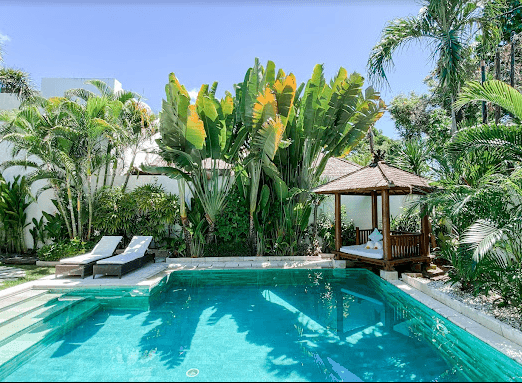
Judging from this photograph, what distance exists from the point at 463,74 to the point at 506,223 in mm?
4899

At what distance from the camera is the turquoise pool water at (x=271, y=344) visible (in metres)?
3.70

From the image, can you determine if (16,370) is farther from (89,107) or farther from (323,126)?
(323,126)

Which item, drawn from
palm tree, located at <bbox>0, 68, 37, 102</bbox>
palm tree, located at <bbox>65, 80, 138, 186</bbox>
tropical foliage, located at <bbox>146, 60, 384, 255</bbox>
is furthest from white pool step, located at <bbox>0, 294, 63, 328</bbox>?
palm tree, located at <bbox>0, 68, 37, 102</bbox>

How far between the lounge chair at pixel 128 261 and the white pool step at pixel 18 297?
4.11 feet

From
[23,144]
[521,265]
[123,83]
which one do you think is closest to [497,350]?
[521,265]

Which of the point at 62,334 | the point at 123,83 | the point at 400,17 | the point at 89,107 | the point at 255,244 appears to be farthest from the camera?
the point at 123,83

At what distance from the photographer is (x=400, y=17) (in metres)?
8.30

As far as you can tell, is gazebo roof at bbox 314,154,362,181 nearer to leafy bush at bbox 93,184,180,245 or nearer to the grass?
leafy bush at bbox 93,184,180,245

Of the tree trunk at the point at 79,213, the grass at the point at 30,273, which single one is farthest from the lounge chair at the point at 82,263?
the tree trunk at the point at 79,213

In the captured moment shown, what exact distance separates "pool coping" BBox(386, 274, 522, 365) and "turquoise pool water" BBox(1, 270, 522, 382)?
0.10 m

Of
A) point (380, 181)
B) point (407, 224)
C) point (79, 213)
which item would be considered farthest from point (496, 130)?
point (79, 213)

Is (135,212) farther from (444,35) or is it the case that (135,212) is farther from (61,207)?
(444,35)

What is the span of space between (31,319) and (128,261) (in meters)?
2.78

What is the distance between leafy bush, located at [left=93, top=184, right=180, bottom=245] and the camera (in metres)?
9.92
